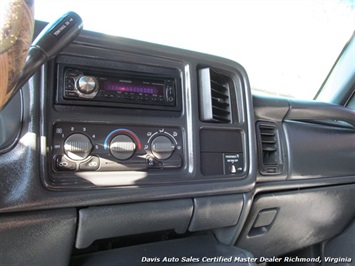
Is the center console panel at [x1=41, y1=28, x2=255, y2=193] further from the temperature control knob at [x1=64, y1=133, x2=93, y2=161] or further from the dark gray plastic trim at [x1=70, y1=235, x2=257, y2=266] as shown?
the dark gray plastic trim at [x1=70, y1=235, x2=257, y2=266]

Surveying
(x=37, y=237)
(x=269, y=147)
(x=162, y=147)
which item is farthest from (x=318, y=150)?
(x=37, y=237)

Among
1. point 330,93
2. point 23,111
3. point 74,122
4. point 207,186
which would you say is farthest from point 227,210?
point 330,93

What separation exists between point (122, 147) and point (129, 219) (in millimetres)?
200

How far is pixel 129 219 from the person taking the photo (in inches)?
33.3

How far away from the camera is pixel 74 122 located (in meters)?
0.81

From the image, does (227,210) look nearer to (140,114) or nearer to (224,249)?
(224,249)

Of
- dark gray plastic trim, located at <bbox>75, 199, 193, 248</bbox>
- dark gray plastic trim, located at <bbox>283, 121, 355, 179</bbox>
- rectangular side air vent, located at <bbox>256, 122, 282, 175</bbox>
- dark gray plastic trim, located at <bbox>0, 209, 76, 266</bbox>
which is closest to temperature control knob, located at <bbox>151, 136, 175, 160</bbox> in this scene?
dark gray plastic trim, located at <bbox>75, 199, 193, 248</bbox>

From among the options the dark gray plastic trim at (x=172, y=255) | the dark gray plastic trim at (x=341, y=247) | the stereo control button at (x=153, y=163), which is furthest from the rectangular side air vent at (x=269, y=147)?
the dark gray plastic trim at (x=341, y=247)

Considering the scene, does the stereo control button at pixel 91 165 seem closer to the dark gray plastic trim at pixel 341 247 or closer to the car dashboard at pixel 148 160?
the car dashboard at pixel 148 160

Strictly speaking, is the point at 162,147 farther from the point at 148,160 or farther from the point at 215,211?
the point at 215,211

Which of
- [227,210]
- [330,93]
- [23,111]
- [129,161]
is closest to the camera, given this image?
[23,111]

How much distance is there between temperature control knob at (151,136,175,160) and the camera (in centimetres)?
89

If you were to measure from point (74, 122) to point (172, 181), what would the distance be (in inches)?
12.6

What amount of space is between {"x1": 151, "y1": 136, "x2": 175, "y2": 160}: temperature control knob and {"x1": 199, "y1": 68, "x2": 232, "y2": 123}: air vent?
148 mm
